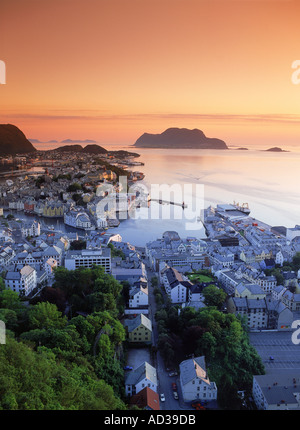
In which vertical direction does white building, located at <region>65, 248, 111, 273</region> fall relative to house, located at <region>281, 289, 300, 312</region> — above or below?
above

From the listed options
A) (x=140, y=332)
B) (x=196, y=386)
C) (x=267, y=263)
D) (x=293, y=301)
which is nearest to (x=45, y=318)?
(x=140, y=332)

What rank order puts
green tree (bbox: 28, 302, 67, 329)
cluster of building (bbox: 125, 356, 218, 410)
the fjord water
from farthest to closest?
the fjord water
green tree (bbox: 28, 302, 67, 329)
cluster of building (bbox: 125, 356, 218, 410)

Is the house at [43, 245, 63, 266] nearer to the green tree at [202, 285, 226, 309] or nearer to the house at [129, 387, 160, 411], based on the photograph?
the green tree at [202, 285, 226, 309]

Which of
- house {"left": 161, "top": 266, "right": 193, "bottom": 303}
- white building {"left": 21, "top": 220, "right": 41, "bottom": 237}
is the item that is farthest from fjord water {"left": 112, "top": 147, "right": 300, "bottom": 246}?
house {"left": 161, "top": 266, "right": 193, "bottom": 303}

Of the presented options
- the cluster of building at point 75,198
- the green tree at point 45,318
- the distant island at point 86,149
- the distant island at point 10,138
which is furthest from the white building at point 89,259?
the distant island at point 86,149

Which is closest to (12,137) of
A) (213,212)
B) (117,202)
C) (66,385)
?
(117,202)

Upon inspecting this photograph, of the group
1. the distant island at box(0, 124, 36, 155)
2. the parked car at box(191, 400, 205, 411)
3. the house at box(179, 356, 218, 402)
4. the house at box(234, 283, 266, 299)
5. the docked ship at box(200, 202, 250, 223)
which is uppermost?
the distant island at box(0, 124, 36, 155)

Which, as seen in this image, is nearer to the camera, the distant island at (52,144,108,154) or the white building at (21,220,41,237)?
the white building at (21,220,41,237)

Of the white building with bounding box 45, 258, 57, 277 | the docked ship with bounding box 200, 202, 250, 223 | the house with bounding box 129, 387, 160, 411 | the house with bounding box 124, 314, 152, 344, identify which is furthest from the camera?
the docked ship with bounding box 200, 202, 250, 223

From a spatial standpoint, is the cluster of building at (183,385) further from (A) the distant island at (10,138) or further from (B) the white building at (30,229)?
(A) the distant island at (10,138)

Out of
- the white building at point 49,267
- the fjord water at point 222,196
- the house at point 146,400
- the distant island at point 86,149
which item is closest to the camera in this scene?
the house at point 146,400
